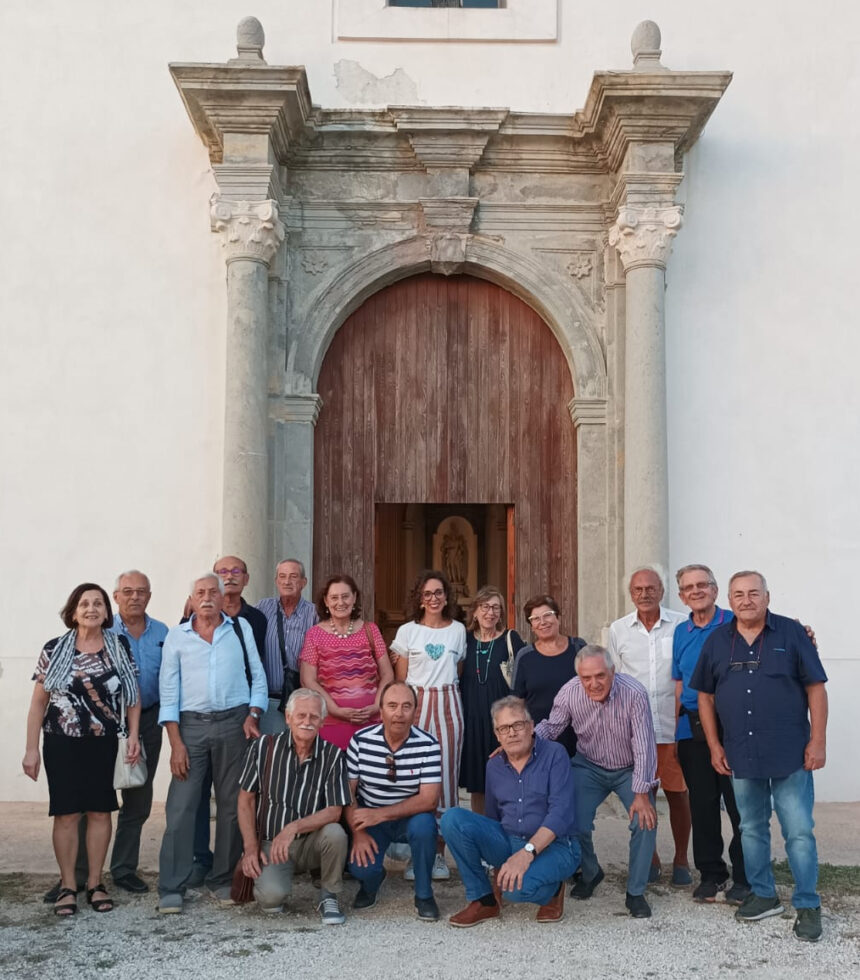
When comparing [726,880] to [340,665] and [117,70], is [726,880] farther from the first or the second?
[117,70]

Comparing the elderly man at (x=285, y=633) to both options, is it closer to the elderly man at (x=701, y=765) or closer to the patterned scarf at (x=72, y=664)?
the patterned scarf at (x=72, y=664)

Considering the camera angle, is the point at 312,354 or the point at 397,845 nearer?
the point at 397,845

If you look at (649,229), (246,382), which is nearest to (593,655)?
(246,382)

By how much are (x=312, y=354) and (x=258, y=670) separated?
3.26 meters

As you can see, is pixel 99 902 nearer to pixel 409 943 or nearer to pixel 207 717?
pixel 207 717

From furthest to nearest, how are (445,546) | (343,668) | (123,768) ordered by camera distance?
(445,546)
(343,668)
(123,768)

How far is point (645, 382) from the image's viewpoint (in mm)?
7633

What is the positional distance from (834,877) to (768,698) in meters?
1.32

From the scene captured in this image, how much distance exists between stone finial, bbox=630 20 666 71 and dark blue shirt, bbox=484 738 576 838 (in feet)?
16.2

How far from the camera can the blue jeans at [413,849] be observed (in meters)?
4.81

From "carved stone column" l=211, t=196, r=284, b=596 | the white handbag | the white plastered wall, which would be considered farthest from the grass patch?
"carved stone column" l=211, t=196, r=284, b=596

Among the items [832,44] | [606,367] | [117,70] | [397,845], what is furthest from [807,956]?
[117,70]

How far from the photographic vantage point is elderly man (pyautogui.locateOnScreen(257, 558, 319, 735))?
5.75 m

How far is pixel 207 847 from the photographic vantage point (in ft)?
18.2
